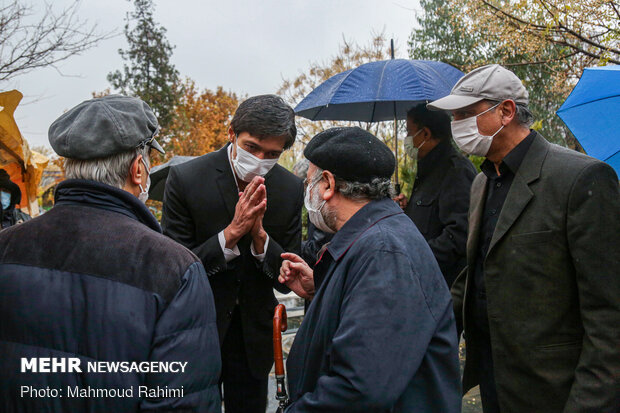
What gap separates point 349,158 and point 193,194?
1.31 meters

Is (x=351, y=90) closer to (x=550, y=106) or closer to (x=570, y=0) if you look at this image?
(x=570, y=0)

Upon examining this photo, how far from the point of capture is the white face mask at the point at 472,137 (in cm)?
264

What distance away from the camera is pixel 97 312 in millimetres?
1511

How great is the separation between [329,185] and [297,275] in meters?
0.73

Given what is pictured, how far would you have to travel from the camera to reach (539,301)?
7.25 ft

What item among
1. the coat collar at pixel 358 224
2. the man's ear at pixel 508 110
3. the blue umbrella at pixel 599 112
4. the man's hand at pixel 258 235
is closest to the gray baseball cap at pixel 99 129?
the coat collar at pixel 358 224

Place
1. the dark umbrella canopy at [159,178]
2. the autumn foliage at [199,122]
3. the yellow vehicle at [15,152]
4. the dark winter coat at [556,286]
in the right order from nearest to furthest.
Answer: the dark winter coat at [556,286], the yellow vehicle at [15,152], the dark umbrella canopy at [159,178], the autumn foliage at [199,122]

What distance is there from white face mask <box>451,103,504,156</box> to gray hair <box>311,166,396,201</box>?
3.21 ft

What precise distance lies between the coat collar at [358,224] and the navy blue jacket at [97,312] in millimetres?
548

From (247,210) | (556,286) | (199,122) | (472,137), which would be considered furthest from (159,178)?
(199,122)

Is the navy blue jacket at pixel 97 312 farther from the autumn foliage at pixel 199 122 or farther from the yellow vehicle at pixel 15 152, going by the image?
the autumn foliage at pixel 199 122

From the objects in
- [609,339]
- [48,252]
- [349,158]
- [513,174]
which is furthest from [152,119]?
[609,339]

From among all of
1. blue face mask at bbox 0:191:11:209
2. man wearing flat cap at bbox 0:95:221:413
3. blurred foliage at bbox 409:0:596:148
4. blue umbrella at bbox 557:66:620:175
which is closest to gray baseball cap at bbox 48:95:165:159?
man wearing flat cap at bbox 0:95:221:413

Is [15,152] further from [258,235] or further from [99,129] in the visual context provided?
[99,129]
